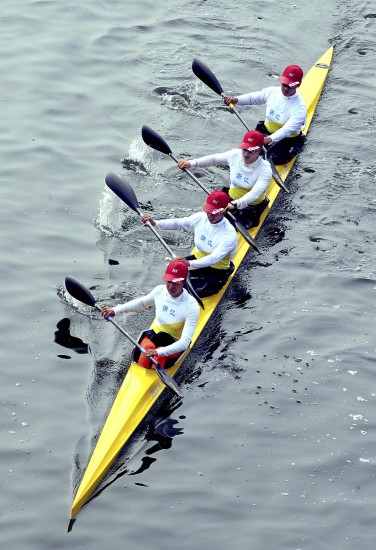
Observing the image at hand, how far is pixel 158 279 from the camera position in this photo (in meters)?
14.2

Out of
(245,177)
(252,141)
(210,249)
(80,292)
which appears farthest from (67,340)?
(252,141)

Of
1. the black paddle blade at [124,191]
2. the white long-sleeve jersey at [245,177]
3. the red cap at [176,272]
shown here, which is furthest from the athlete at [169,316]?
the white long-sleeve jersey at [245,177]

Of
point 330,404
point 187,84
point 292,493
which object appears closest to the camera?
point 292,493

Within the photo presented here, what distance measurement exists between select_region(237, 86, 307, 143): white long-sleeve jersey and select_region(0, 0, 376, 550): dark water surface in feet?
2.99

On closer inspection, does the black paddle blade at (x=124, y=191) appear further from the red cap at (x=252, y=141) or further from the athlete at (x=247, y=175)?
the red cap at (x=252, y=141)

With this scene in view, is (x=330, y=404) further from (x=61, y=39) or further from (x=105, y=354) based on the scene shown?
(x=61, y=39)

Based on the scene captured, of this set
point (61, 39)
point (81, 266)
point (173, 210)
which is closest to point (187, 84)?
point (61, 39)

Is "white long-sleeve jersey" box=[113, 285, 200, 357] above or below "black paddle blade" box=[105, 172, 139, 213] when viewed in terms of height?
below

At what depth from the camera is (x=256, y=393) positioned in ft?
40.8

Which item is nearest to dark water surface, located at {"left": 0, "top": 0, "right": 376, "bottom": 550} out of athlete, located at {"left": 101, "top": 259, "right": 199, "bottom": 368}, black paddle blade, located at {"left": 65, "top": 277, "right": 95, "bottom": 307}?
athlete, located at {"left": 101, "top": 259, "right": 199, "bottom": 368}

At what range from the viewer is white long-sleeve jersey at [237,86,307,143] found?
1639cm

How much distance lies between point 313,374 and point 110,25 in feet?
37.7

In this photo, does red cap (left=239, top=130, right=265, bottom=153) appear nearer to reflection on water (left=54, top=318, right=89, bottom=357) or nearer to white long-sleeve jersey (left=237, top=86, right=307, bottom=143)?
white long-sleeve jersey (left=237, top=86, right=307, bottom=143)

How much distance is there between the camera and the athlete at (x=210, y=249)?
1340 cm
